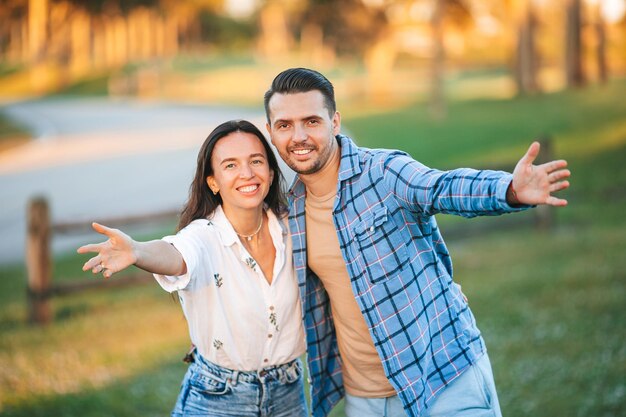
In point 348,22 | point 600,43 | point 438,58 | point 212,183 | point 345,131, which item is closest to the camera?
point 212,183

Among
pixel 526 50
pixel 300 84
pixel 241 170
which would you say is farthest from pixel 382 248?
pixel 526 50

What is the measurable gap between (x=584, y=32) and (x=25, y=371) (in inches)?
752

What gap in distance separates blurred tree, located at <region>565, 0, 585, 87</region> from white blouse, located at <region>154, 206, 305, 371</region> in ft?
63.6

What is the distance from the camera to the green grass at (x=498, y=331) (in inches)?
235

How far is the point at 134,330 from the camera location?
787cm

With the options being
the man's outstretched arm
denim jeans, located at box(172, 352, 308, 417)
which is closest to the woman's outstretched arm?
denim jeans, located at box(172, 352, 308, 417)

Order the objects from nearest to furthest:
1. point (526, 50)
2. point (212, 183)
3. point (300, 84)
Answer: point (300, 84) < point (212, 183) < point (526, 50)

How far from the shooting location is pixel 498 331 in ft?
23.6

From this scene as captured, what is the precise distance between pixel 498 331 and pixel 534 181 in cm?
486

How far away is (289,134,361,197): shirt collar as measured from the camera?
3285 millimetres

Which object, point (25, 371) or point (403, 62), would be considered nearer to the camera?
point (25, 371)

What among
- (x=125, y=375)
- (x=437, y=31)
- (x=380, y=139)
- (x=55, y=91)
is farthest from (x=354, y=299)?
(x=55, y=91)

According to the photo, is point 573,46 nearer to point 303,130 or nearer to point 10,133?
point 10,133

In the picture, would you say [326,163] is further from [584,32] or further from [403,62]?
[403,62]
